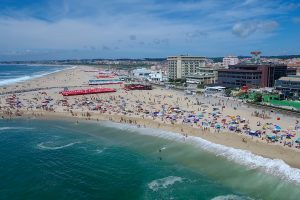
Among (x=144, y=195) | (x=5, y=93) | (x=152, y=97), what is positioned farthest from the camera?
(x=5, y=93)

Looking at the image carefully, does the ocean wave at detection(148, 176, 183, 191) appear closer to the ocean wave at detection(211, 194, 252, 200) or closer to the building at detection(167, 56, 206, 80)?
the ocean wave at detection(211, 194, 252, 200)

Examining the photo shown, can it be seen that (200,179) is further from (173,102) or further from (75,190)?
(173,102)

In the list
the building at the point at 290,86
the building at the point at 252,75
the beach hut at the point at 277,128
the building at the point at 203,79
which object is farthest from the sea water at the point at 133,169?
the building at the point at 203,79

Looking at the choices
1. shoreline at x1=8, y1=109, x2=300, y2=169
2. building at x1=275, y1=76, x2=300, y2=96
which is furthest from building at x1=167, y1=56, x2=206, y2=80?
shoreline at x1=8, y1=109, x2=300, y2=169

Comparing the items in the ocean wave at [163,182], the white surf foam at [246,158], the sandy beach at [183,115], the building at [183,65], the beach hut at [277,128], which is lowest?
the ocean wave at [163,182]

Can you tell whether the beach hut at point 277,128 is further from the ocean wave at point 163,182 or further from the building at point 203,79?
the building at point 203,79

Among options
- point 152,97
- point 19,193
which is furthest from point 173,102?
point 19,193
